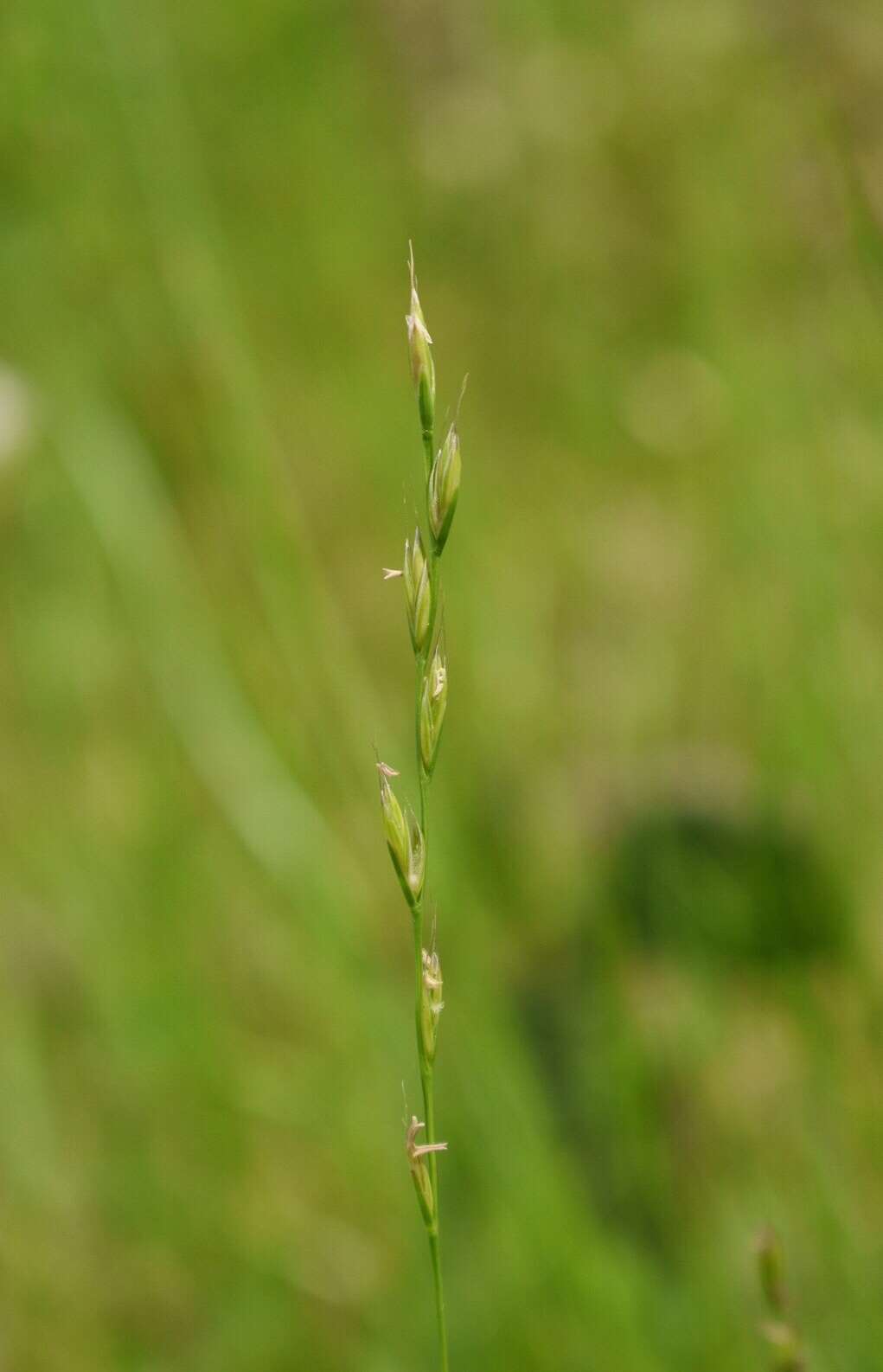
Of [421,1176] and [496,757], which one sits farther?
[496,757]

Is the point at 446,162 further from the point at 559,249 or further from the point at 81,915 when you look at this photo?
the point at 81,915

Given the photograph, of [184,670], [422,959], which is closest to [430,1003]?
[422,959]

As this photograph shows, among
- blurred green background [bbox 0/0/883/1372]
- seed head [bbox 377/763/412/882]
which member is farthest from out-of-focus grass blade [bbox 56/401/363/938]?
seed head [bbox 377/763/412/882]

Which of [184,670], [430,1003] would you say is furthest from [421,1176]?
[184,670]

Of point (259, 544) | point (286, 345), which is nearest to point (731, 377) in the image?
point (259, 544)

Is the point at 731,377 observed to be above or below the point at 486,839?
above

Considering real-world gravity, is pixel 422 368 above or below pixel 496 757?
above

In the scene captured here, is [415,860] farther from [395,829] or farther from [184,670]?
[184,670]
